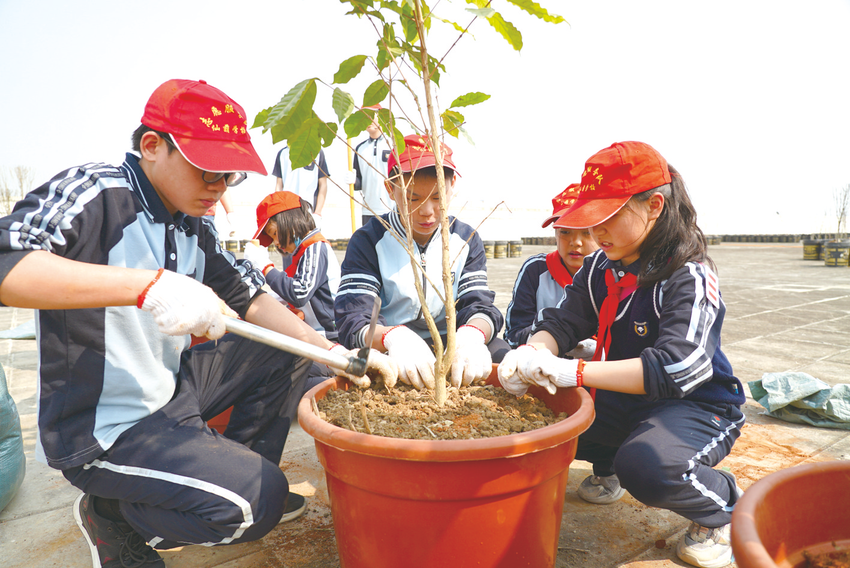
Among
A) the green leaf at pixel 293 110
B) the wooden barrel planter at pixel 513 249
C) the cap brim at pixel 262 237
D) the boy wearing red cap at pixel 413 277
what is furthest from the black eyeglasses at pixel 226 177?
the wooden barrel planter at pixel 513 249

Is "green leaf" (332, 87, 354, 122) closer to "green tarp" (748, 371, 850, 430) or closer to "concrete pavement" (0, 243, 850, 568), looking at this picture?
"concrete pavement" (0, 243, 850, 568)

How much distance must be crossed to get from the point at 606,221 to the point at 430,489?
0.92 meters

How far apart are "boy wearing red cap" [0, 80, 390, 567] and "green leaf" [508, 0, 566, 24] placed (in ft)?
2.43

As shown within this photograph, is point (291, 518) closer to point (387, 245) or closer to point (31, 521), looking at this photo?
point (31, 521)

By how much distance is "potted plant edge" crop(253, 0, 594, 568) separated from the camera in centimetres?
99

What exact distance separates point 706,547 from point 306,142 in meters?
1.47

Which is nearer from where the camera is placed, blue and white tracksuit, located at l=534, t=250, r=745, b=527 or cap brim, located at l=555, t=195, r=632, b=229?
blue and white tracksuit, located at l=534, t=250, r=745, b=527

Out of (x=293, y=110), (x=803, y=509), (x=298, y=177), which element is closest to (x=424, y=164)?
(x=293, y=110)

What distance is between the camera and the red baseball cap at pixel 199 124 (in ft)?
4.11

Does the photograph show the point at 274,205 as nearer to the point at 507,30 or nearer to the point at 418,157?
the point at 418,157

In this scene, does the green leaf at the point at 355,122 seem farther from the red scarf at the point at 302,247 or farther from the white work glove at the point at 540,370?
the red scarf at the point at 302,247

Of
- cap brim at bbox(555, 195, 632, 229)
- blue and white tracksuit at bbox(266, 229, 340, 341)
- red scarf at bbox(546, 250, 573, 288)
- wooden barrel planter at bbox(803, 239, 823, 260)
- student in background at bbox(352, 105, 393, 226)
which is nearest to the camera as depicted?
cap brim at bbox(555, 195, 632, 229)

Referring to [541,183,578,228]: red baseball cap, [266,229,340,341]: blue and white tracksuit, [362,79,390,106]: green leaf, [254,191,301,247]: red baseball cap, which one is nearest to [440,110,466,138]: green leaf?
[362,79,390,106]: green leaf

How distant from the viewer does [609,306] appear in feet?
5.32
